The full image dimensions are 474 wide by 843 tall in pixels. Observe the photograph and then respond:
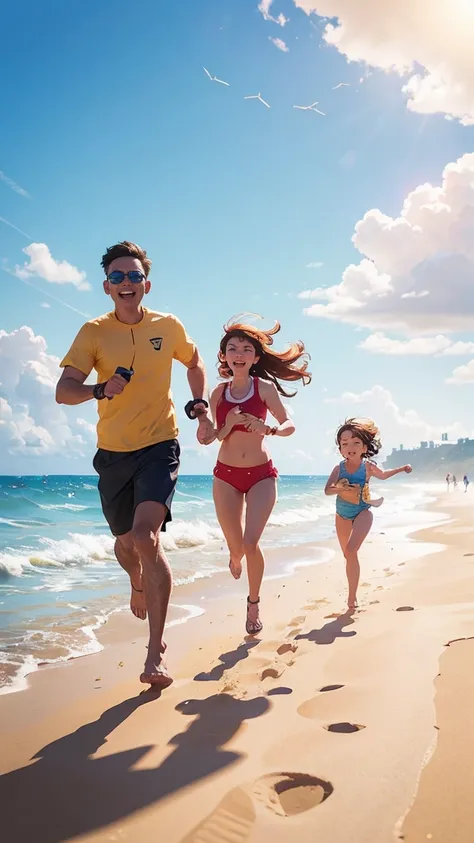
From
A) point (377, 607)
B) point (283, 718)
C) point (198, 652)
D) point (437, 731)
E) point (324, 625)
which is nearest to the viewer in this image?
point (437, 731)

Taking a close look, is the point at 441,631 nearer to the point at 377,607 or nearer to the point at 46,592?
the point at 377,607

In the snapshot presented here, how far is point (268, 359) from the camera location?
216 inches

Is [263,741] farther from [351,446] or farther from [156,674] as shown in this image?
[351,446]

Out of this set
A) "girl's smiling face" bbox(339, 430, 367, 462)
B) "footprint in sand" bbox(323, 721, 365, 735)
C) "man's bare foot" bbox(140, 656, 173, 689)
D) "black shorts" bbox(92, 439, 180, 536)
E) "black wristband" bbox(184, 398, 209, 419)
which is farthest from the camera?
"girl's smiling face" bbox(339, 430, 367, 462)

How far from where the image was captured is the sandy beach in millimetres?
1989

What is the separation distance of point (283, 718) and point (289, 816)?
0.84 metres

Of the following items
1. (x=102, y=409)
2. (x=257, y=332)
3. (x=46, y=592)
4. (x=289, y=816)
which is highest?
(x=257, y=332)

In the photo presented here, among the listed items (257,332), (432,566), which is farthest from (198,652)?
(432,566)

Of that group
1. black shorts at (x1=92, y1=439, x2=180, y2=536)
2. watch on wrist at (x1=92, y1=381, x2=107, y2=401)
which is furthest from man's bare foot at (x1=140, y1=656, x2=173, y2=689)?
watch on wrist at (x1=92, y1=381, x2=107, y2=401)

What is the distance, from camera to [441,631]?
371cm

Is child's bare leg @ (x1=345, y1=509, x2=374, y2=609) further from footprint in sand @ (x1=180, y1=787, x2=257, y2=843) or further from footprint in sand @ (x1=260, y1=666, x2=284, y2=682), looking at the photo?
footprint in sand @ (x1=180, y1=787, x2=257, y2=843)

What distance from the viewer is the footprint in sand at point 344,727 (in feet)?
8.54

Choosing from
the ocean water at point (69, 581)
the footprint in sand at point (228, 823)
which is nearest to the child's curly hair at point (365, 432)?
the ocean water at point (69, 581)

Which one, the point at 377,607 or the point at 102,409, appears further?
the point at 377,607
